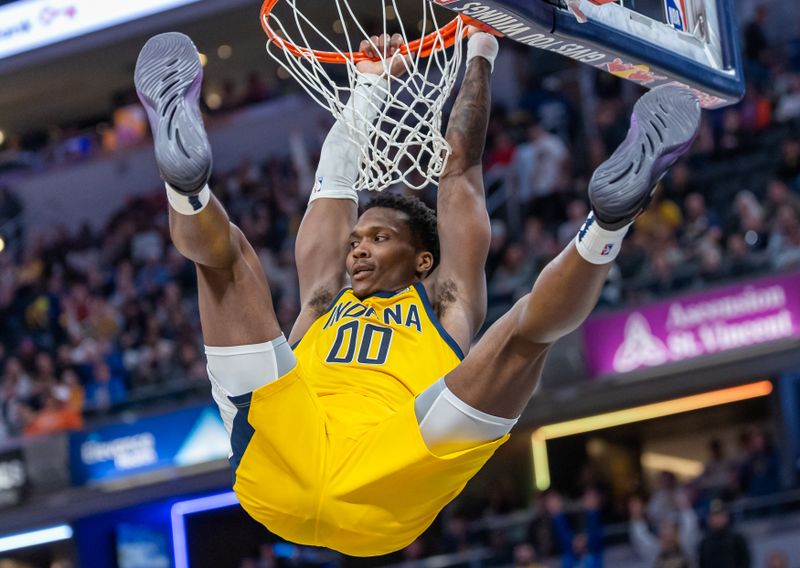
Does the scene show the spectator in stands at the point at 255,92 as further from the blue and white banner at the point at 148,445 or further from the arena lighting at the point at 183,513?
the blue and white banner at the point at 148,445

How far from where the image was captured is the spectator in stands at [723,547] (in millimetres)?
10039

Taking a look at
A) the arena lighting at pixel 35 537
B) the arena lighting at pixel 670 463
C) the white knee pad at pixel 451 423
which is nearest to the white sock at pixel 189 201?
the white knee pad at pixel 451 423

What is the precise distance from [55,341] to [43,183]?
4135 mm

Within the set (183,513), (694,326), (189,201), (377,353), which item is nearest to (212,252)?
(189,201)

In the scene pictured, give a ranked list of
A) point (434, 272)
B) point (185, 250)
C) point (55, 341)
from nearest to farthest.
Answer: point (185, 250) < point (434, 272) < point (55, 341)

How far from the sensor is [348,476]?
480 centimetres

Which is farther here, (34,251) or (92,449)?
(34,251)

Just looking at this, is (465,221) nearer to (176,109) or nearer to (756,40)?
(176,109)

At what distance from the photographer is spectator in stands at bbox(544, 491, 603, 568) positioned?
1111 centimetres

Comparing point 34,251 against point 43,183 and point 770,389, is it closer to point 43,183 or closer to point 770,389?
point 43,183

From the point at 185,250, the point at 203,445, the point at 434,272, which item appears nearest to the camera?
the point at 185,250

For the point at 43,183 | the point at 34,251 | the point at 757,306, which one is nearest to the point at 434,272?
the point at 757,306

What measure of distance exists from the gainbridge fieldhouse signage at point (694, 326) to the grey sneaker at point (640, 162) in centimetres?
696

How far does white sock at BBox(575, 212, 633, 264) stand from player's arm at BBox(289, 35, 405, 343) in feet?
5.86
